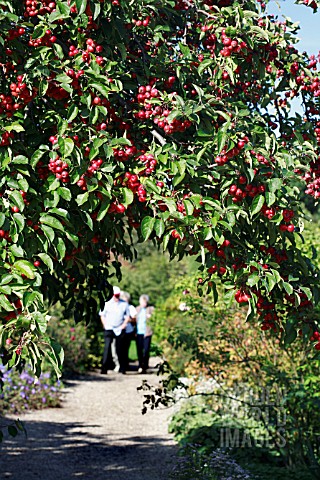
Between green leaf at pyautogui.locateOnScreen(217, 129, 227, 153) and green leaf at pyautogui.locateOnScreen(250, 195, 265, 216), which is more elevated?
green leaf at pyautogui.locateOnScreen(217, 129, 227, 153)

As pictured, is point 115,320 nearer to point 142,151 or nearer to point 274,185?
point 142,151

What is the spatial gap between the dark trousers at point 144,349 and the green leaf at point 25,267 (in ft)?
33.2

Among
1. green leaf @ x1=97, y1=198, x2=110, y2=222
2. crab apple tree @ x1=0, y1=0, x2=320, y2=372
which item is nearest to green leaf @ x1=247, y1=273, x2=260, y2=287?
crab apple tree @ x1=0, y1=0, x2=320, y2=372

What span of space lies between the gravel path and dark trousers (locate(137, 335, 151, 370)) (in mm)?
2024

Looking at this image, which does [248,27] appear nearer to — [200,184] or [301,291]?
[200,184]

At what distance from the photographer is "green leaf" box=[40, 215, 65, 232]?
246 centimetres

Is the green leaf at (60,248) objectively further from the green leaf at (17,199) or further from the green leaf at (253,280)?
the green leaf at (253,280)

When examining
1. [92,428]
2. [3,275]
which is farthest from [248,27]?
[92,428]

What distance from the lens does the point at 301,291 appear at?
306cm

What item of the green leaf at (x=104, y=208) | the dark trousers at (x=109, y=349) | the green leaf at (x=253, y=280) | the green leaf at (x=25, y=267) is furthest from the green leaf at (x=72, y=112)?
the dark trousers at (x=109, y=349)

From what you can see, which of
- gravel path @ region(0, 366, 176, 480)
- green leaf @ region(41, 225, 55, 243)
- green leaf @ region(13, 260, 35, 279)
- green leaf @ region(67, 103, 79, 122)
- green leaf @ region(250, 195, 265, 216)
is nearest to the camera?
green leaf @ region(13, 260, 35, 279)

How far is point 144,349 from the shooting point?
12.5 meters

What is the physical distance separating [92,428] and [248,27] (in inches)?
242

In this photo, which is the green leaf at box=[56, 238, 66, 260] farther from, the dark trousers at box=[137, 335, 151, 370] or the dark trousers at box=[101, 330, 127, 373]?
the dark trousers at box=[137, 335, 151, 370]
